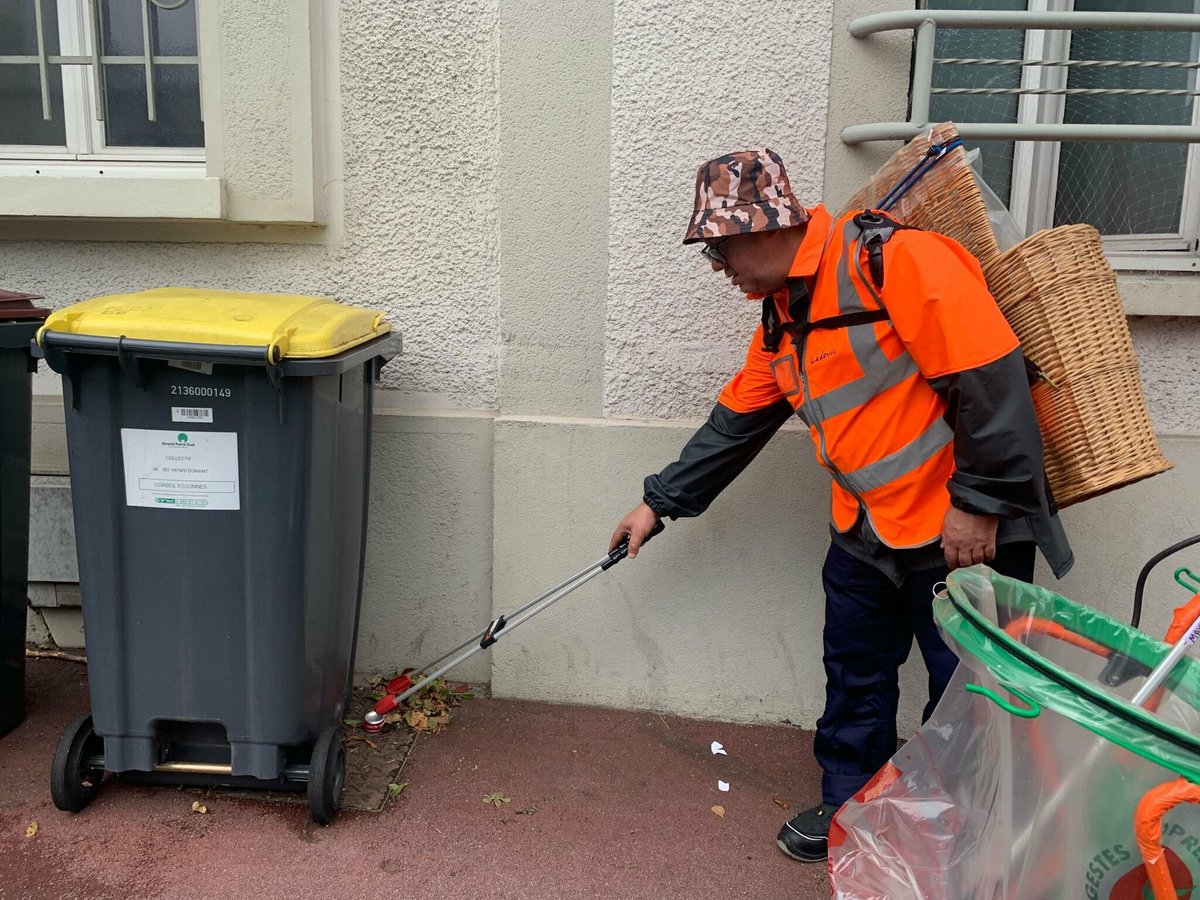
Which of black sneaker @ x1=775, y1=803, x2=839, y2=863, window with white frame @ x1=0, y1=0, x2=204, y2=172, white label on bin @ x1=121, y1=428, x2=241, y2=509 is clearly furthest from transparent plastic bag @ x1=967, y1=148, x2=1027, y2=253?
window with white frame @ x1=0, y1=0, x2=204, y2=172

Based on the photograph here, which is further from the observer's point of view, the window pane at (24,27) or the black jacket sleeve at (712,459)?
the window pane at (24,27)

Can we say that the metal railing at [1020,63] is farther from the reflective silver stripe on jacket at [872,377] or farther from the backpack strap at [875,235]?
the reflective silver stripe on jacket at [872,377]

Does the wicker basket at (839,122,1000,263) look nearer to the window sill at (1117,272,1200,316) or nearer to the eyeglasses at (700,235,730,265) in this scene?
the eyeglasses at (700,235,730,265)

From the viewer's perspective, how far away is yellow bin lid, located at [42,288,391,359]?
2348mm

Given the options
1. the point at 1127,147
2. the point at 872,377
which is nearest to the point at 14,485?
the point at 872,377

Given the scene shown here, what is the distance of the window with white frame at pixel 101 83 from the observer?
132 inches

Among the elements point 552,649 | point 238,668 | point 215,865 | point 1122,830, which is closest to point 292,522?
point 238,668

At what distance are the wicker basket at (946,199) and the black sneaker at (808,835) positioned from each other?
1.52 metres

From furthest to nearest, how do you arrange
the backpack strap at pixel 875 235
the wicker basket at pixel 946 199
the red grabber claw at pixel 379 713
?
1. the red grabber claw at pixel 379 713
2. the wicker basket at pixel 946 199
3. the backpack strap at pixel 875 235

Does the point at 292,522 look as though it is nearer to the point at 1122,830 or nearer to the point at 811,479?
the point at 811,479

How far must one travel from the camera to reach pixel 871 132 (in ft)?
9.50

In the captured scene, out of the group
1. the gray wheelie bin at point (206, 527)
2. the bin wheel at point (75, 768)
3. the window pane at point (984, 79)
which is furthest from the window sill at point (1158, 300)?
the bin wheel at point (75, 768)

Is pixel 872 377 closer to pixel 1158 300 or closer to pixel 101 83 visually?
pixel 1158 300

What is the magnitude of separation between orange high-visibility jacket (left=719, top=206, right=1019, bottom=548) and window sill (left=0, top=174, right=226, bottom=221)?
1924 millimetres
